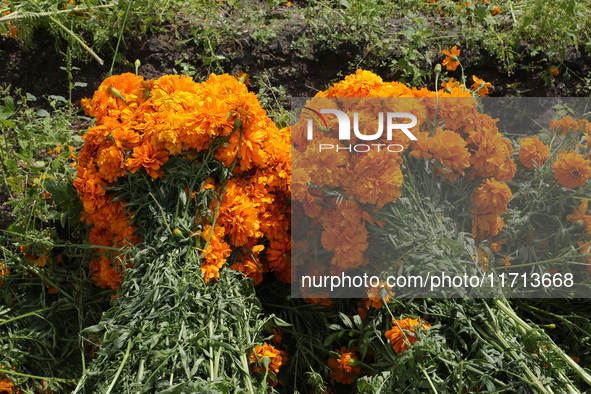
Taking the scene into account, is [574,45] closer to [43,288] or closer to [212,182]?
[212,182]

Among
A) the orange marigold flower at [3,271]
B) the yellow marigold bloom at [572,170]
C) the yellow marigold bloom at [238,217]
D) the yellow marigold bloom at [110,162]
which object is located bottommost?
the orange marigold flower at [3,271]

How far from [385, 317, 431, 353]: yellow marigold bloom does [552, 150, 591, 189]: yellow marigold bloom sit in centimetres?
91

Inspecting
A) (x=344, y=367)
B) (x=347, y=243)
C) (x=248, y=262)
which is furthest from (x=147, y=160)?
(x=344, y=367)

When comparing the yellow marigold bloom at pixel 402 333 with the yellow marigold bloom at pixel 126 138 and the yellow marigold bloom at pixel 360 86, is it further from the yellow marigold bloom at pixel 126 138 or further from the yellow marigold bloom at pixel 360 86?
the yellow marigold bloom at pixel 126 138

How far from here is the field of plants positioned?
1497mm

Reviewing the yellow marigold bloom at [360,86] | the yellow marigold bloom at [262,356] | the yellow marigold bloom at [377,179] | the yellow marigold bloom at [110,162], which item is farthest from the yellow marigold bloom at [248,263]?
the yellow marigold bloom at [360,86]

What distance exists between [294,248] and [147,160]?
0.69 metres

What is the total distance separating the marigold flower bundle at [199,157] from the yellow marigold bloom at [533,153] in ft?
3.58

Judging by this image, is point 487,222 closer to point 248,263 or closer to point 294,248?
point 294,248

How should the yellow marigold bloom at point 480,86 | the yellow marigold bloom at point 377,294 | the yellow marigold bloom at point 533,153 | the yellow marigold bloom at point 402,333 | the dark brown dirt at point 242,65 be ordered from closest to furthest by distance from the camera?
the yellow marigold bloom at point 402,333 → the yellow marigold bloom at point 377,294 → the yellow marigold bloom at point 533,153 → the yellow marigold bloom at point 480,86 → the dark brown dirt at point 242,65

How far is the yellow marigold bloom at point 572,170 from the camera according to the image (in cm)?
186

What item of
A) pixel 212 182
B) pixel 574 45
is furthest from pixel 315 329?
pixel 574 45

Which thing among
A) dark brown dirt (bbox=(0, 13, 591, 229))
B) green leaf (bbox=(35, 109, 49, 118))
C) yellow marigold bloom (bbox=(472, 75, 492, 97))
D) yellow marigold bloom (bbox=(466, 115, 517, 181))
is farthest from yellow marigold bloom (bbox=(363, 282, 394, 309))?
green leaf (bbox=(35, 109, 49, 118))

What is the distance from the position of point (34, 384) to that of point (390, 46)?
2.73 metres
